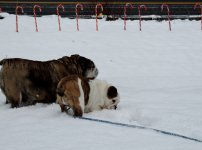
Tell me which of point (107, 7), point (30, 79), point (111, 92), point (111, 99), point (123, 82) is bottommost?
point (123, 82)

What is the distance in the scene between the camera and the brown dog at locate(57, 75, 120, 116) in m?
6.23

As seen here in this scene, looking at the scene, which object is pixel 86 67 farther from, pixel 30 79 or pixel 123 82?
pixel 123 82

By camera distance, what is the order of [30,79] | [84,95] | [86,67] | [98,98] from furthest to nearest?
[86,67], [30,79], [98,98], [84,95]

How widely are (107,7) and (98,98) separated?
1919cm

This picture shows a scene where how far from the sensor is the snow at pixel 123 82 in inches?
203

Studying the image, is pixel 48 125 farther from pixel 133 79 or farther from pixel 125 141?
pixel 133 79

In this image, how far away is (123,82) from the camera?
34.6 feet

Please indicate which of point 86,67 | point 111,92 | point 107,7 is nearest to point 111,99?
point 111,92

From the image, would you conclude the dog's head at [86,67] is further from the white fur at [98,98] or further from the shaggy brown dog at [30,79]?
the white fur at [98,98]

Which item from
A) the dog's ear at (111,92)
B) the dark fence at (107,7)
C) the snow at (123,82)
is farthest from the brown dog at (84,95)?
the dark fence at (107,7)

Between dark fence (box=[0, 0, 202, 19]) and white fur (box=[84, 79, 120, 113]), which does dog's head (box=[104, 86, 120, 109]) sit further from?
dark fence (box=[0, 0, 202, 19])

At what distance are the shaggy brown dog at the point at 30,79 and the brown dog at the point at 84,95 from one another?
920 millimetres

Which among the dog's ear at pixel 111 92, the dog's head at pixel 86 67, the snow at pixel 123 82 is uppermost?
the dog's head at pixel 86 67

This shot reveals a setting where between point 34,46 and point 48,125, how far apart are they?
10.4 m
